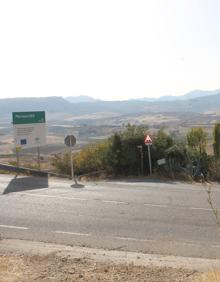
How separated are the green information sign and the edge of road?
12391mm

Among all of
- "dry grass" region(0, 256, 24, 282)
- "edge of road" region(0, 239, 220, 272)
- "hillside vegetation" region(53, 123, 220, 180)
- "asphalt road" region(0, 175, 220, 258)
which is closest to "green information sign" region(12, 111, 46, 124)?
"hillside vegetation" region(53, 123, 220, 180)

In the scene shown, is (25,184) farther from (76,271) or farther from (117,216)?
(76,271)

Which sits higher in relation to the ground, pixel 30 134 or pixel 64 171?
pixel 30 134

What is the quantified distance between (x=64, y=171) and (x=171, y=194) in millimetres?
7669

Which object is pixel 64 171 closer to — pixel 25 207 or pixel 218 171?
pixel 218 171

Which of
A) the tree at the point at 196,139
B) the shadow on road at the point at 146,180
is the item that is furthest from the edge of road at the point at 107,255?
the tree at the point at 196,139

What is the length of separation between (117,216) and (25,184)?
6.63 meters

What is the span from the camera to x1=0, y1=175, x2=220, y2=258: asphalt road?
32.3ft

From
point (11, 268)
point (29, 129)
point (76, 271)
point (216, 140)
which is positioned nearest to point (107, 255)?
point (76, 271)

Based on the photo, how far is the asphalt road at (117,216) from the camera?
984 cm

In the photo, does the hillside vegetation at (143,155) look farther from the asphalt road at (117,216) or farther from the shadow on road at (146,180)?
the asphalt road at (117,216)

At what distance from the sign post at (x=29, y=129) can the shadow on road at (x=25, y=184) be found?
2.72m

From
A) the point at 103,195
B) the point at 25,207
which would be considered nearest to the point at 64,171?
the point at 103,195

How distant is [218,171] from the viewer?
19234 millimetres
